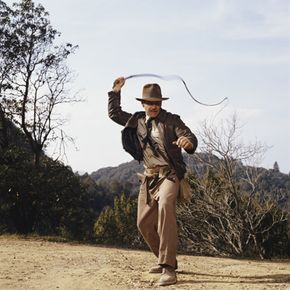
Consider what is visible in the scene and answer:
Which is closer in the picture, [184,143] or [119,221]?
[184,143]

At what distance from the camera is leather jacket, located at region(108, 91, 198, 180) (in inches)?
198

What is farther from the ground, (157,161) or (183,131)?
(183,131)

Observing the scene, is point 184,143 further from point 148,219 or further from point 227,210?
point 227,210

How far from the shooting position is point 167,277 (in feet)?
15.9

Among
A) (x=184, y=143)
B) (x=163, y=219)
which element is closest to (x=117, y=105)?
(x=184, y=143)

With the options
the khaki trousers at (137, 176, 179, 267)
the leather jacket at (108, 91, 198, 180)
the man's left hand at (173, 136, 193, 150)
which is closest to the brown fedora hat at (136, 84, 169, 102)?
the leather jacket at (108, 91, 198, 180)

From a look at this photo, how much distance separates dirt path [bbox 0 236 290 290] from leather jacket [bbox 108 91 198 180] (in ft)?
3.57

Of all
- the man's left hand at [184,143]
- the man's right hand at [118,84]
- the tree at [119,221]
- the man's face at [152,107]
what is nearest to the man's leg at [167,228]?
the man's left hand at [184,143]

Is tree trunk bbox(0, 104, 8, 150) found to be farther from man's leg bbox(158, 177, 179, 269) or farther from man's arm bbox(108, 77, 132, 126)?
man's leg bbox(158, 177, 179, 269)

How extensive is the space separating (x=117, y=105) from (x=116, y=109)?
4 cm

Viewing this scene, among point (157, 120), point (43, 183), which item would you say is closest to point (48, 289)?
point (157, 120)

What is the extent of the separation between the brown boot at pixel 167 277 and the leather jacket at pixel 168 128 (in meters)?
0.89

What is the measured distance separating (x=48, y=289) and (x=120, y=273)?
846 millimetres

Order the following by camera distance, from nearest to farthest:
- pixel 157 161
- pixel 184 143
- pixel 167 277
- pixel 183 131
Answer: pixel 184 143
pixel 167 277
pixel 183 131
pixel 157 161
